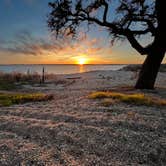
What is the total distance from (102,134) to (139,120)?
4.46 ft

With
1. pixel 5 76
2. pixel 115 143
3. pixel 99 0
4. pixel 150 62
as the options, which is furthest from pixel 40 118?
pixel 5 76

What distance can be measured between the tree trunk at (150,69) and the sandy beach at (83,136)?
4933mm

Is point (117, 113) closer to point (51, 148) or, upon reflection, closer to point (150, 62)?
point (51, 148)

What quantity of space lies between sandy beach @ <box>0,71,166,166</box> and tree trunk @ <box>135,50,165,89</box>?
493 cm

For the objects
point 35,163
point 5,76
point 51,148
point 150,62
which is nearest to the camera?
point 35,163

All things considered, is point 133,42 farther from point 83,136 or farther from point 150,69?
point 83,136

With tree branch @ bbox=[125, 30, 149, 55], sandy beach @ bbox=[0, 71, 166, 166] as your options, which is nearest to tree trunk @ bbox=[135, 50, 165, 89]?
tree branch @ bbox=[125, 30, 149, 55]

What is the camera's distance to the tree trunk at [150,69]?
11664 mm

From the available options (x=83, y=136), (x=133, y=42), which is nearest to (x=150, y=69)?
(x=133, y=42)

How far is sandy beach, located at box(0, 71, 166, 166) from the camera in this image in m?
4.00

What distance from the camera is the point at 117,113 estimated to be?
258 inches

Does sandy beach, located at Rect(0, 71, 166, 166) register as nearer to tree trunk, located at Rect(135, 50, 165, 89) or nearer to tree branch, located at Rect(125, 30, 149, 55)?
tree trunk, located at Rect(135, 50, 165, 89)

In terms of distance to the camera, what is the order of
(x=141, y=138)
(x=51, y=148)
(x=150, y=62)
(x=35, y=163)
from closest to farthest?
(x=35, y=163)
(x=51, y=148)
(x=141, y=138)
(x=150, y=62)

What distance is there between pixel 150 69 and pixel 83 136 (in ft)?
25.7
